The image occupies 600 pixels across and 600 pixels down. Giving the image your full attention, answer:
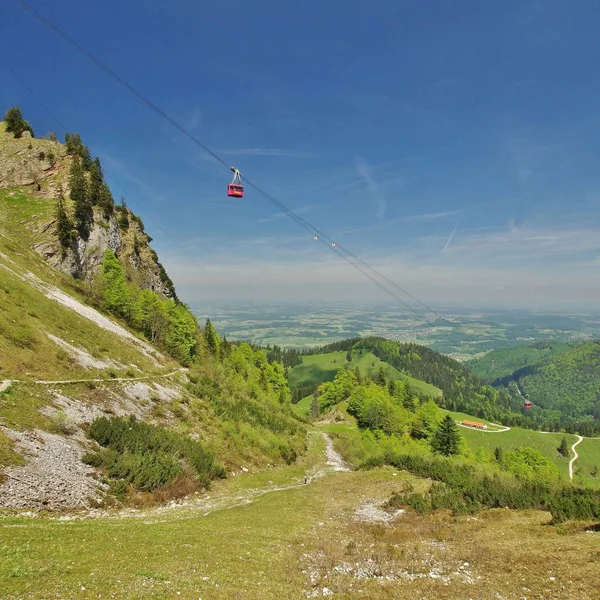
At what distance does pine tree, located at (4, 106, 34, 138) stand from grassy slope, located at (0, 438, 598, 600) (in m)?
121

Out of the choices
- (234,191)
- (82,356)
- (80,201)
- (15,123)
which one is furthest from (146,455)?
(15,123)

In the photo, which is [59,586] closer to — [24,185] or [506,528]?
[506,528]

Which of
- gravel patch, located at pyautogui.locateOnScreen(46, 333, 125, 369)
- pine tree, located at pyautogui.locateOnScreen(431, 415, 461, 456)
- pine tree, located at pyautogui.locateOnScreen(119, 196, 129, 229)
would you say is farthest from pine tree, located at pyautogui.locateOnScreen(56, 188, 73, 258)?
pine tree, located at pyautogui.locateOnScreen(431, 415, 461, 456)

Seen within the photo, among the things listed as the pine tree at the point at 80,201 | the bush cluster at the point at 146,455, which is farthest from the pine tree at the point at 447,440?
the pine tree at the point at 80,201

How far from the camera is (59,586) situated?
10.4 meters

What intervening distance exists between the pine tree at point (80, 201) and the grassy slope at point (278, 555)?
77.8 m

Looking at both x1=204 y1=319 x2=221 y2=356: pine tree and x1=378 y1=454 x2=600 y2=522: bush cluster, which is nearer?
x1=378 y1=454 x2=600 y2=522: bush cluster

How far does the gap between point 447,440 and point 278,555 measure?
87461mm

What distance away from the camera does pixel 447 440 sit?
91062 millimetres

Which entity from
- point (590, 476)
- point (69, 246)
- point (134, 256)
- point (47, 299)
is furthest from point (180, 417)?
point (590, 476)

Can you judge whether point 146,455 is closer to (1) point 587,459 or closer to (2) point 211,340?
(2) point 211,340

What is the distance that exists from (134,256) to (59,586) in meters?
105

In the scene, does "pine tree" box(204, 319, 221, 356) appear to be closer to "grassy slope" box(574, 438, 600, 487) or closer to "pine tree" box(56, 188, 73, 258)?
"pine tree" box(56, 188, 73, 258)

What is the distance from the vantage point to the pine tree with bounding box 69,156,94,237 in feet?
269
